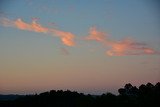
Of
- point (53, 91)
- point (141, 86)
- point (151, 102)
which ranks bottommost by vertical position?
point (151, 102)

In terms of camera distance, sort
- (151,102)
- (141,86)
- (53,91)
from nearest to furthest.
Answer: (151,102)
(141,86)
(53,91)

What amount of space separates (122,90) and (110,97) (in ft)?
80.4

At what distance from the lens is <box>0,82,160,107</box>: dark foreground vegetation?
4625cm

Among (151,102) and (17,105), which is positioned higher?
(17,105)

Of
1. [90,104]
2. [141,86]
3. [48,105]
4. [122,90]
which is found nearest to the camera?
[90,104]

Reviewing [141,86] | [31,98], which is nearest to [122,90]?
[141,86]

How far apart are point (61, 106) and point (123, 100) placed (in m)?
33.5

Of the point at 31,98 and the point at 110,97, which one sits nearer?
the point at 110,97

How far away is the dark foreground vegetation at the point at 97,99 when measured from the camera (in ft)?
152

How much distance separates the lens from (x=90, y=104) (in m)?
49.3

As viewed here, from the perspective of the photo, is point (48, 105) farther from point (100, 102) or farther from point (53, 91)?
point (100, 102)

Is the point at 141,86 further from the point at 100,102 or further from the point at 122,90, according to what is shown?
the point at 100,102

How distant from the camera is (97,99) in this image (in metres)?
49.6

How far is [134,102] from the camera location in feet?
152
